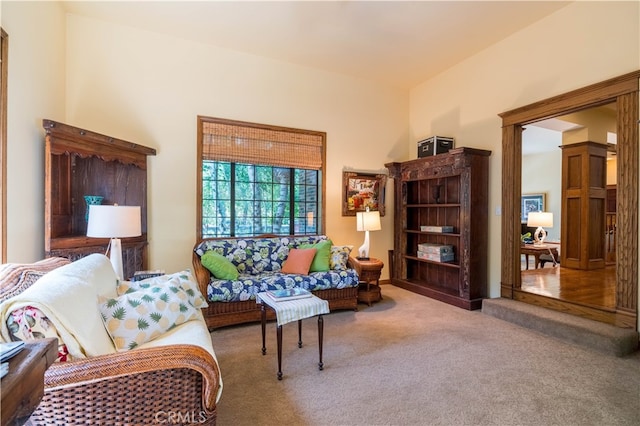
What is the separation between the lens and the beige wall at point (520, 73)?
2.92 m

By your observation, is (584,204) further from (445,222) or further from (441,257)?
(441,257)

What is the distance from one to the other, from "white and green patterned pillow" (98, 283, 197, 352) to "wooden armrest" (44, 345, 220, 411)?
1.27 feet

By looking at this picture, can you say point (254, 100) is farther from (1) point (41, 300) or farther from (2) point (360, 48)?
(1) point (41, 300)

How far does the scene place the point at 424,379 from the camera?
2.21 m

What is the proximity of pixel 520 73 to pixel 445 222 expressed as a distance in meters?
2.11

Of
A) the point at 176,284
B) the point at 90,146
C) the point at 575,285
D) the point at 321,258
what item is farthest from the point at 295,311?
the point at 575,285

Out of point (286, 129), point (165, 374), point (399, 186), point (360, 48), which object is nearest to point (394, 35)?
point (360, 48)

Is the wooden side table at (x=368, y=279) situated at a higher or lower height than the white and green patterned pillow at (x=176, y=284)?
lower

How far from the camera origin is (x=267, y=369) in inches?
92.7

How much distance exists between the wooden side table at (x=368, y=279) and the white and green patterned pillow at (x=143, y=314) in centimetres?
240

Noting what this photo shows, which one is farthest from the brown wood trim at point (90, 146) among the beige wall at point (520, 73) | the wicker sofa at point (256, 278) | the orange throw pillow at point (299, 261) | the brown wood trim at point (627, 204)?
the brown wood trim at point (627, 204)

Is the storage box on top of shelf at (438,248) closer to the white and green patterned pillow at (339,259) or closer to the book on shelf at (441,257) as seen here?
the book on shelf at (441,257)

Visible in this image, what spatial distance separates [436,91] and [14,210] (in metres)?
5.26

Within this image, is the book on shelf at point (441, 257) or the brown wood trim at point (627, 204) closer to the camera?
the brown wood trim at point (627, 204)
